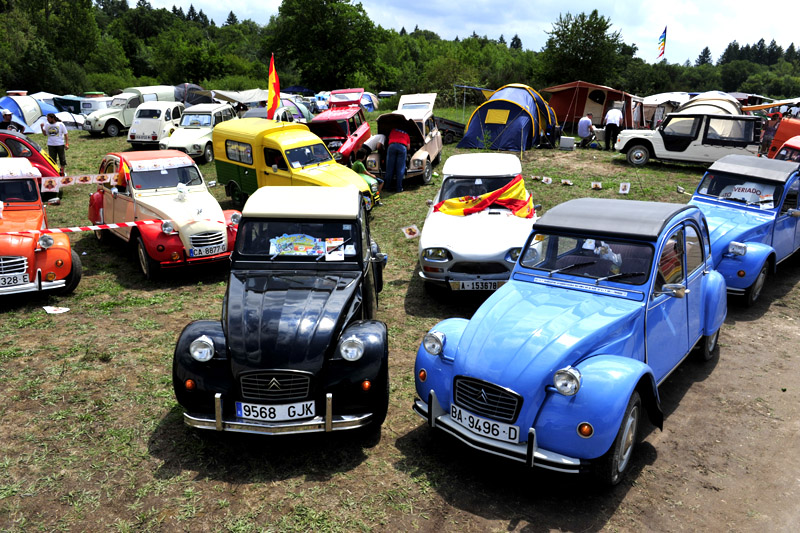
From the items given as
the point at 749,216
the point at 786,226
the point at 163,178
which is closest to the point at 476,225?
the point at 749,216

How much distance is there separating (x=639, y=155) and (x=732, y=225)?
11.2 m

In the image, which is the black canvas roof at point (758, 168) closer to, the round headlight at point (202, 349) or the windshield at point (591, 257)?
the windshield at point (591, 257)

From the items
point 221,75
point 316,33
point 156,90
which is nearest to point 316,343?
point 156,90

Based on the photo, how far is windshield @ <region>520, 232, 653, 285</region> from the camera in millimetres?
5438

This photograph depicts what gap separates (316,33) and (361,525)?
169 ft

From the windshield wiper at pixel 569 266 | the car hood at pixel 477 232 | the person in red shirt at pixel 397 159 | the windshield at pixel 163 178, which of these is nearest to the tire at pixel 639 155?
the person in red shirt at pixel 397 159

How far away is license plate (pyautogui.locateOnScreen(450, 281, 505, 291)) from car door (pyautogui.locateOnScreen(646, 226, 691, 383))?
9.22 ft

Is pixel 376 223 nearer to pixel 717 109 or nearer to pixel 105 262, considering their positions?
pixel 105 262

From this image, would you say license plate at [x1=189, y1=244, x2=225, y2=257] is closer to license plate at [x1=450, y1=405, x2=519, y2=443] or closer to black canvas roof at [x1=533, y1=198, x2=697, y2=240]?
black canvas roof at [x1=533, y1=198, x2=697, y2=240]

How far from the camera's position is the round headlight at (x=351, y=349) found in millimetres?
5039

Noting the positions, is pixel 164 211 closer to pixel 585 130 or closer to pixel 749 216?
pixel 749 216

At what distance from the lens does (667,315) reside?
5602 mm

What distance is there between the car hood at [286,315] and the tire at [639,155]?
52.4 feet

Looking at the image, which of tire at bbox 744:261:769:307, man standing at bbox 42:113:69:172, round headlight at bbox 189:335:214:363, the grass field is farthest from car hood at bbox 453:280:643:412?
man standing at bbox 42:113:69:172
